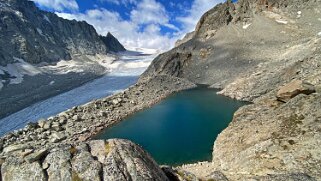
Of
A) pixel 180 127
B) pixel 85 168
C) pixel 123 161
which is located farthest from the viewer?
pixel 180 127

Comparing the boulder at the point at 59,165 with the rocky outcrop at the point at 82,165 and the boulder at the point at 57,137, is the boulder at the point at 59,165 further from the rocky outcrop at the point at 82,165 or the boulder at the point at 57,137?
the boulder at the point at 57,137

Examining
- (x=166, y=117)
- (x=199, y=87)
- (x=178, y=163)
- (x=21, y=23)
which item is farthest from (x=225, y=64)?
(x=21, y=23)

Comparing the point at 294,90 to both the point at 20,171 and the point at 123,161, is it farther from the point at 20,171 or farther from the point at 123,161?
the point at 20,171

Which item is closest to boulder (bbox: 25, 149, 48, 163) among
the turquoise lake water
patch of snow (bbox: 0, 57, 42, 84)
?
the turquoise lake water

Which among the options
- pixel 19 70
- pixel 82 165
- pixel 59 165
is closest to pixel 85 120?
pixel 59 165

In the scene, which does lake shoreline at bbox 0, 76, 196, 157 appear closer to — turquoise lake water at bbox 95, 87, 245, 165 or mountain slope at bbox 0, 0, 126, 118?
turquoise lake water at bbox 95, 87, 245, 165

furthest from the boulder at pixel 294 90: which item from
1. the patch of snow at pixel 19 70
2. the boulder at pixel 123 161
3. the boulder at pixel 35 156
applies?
the patch of snow at pixel 19 70

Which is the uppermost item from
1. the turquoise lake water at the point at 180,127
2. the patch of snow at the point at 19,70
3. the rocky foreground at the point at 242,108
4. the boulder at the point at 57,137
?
the rocky foreground at the point at 242,108
